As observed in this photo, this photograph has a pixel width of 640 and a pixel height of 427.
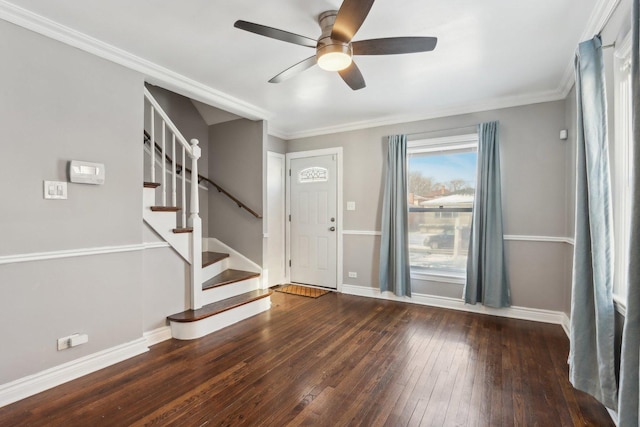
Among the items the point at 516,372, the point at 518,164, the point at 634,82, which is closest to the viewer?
the point at 634,82

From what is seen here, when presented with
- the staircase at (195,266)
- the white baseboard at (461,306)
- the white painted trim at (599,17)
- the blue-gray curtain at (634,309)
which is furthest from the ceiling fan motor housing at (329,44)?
the white baseboard at (461,306)

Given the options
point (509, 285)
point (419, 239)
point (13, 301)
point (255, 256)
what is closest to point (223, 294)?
point (255, 256)

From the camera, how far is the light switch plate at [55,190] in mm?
2191

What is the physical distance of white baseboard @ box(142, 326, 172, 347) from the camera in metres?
2.85

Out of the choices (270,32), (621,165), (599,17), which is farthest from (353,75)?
(621,165)

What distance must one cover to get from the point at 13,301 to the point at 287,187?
3.65m

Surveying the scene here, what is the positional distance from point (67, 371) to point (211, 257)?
1.99 meters

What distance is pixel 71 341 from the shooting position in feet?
7.53

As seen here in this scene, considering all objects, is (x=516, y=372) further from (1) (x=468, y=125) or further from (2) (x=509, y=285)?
(1) (x=468, y=125)

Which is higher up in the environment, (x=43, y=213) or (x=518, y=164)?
(x=518, y=164)

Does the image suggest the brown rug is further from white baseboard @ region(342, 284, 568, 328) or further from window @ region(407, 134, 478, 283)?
window @ region(407, 134, 478, 283)

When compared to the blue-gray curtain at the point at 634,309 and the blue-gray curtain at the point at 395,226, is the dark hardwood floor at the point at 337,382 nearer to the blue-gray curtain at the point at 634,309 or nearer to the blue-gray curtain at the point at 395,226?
the blue-gray curtain at the point at 634,309

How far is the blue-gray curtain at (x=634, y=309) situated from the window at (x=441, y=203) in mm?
2523

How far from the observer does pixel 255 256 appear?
13.9 ft
